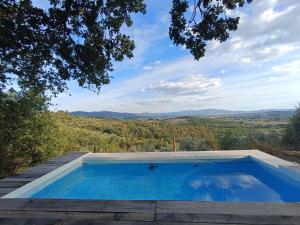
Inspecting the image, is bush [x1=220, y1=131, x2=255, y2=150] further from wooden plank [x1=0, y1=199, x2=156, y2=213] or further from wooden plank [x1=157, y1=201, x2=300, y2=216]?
wooden plank [x1=0, y1=199, x2=156, y2=213]

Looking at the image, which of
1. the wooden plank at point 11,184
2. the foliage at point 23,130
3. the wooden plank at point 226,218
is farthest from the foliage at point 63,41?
the wooden plank at point 226,218

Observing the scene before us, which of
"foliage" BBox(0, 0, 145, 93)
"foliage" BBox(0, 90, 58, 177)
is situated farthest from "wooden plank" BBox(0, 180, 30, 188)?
"foliage" BBox(0, 0, 145, 93)

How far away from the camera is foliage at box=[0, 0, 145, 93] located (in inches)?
241

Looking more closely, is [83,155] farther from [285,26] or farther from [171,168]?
[285,26]

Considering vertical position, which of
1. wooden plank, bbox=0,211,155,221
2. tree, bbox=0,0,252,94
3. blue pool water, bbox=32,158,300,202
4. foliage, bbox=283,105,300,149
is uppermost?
tree, bbox=0,0,252,94

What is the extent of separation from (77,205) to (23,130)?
4.37 meters

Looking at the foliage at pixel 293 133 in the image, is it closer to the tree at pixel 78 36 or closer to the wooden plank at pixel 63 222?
the tree at pixel 78 36

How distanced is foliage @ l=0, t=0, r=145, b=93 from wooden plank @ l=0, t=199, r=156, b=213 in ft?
11.7

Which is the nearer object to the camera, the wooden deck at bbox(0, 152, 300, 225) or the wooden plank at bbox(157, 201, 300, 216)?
the wooden deck at bbox(0, 152, 300, 225)

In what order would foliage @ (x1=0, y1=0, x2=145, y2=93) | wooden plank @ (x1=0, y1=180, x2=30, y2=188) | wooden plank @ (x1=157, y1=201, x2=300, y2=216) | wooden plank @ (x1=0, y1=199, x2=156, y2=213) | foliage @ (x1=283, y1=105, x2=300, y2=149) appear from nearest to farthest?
wooden plank @ (x1=157, y1=201, x2=300, y2=216)
wooden plank @ (x1=0, y1=199, x2=156, y2=213)
wooden plank @ (x1=0, y1=180, x2=30, y2=188)
foliage @ (x1=0, y1=0, x2=145, y2=93)
foliage @ (x1=283, y1=105, x2=300, y2=149)

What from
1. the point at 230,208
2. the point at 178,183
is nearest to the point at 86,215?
the point at 230,208

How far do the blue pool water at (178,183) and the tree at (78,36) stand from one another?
2322 millimetres

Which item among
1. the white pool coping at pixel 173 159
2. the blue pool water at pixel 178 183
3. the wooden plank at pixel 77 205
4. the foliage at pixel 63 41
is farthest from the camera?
the foliage at pixel 63 41

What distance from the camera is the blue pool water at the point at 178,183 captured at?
5941 mm
